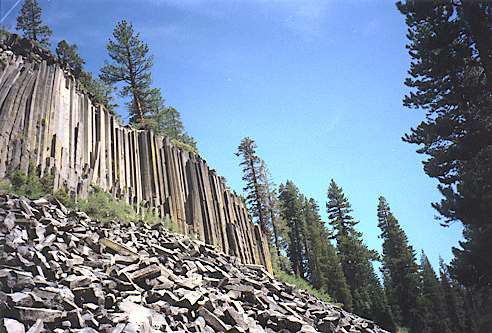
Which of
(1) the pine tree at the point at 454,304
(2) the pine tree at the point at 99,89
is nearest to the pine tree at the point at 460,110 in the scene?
(2) the pine tree at the point at 99,89

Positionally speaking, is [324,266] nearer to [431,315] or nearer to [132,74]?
[431,315]

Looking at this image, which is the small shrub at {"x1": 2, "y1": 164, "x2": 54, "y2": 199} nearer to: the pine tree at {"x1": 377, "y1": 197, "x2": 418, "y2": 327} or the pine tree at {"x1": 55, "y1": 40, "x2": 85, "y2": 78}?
the pine tree at {"x1": 55, "y1": 40, "x2": 85, "y2": 78}

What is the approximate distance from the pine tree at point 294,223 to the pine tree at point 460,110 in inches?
1163

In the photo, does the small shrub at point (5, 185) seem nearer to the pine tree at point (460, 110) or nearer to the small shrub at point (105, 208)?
the small shrub at point (105, 208)

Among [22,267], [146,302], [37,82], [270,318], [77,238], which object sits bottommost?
[270,318]

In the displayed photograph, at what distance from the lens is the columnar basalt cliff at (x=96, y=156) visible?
11727 mm

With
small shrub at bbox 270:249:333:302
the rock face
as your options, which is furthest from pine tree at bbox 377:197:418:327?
the rock face

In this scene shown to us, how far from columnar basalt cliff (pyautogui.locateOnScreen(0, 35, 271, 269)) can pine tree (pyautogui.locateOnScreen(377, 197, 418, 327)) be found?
83.1 ft

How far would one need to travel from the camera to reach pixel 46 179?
10875mm

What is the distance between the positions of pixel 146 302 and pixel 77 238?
2.48 metres

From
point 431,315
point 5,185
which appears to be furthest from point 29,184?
point 431,315

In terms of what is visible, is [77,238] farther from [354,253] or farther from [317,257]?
[354,253]

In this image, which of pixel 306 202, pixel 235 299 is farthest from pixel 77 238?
pixel 306 202

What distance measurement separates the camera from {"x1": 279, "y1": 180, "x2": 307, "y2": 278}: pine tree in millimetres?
45625
